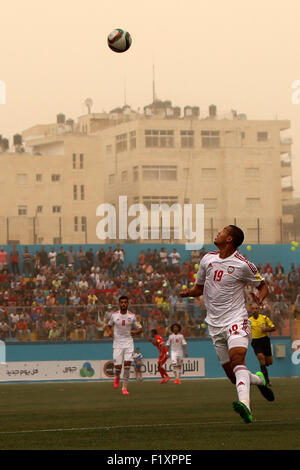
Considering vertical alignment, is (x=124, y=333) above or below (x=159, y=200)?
below

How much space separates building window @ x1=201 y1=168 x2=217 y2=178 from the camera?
8044 centimetres

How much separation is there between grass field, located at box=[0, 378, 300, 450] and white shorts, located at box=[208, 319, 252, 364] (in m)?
0.93

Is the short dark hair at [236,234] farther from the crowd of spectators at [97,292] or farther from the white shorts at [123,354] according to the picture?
the crowd of spectators at [97,292]

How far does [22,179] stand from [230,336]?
74160mm

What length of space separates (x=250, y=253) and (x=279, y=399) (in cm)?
3018

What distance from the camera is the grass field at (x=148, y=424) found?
9492 mm

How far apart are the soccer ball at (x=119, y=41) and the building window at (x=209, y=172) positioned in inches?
2153

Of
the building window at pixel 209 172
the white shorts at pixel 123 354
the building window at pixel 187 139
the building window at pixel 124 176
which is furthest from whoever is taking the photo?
the building window at pixel 187 139

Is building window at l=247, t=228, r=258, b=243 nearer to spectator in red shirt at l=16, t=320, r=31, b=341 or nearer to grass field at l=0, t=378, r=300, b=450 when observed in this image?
spectator in red shirt at l=16, t=320, r=31, b=341

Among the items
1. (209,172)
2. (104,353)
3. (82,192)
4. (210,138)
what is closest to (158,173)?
(209,172)

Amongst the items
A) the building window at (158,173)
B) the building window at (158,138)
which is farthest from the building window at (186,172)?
the building window at (158,138)

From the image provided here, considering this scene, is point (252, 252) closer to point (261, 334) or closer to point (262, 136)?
point (261, 334)

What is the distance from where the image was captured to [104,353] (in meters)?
34.1

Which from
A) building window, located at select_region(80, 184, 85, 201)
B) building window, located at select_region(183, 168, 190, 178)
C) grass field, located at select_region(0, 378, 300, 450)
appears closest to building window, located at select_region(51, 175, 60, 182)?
building window, located at select_region(80, 184, 85, 201)
